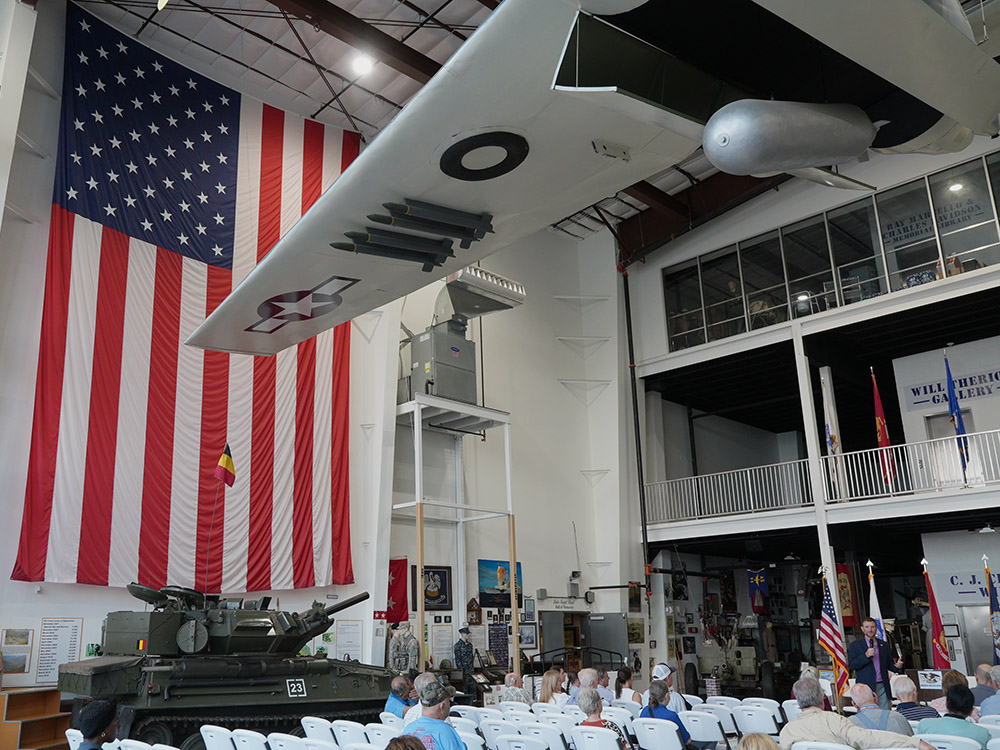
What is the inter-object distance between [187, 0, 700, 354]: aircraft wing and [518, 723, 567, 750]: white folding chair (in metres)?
3.34

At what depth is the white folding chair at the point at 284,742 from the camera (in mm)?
4722

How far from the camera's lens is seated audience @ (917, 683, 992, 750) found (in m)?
4.79

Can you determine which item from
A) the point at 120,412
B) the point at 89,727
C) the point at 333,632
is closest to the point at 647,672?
the point at 333,632

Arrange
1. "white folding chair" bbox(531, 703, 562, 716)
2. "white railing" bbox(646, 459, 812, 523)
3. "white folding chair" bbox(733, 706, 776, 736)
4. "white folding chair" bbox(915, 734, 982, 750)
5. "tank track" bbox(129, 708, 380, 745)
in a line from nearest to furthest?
"white folding chair" bbox(915, 734, 982, 750)
"white folding chair" bbox(733, 706, 776, 736)
"white folding chair" bbox(531, 703, 562, 716)
"tank track" bbox(129, 708, 380, 745)
"white railing" bbox(646, 459, 812, 523)

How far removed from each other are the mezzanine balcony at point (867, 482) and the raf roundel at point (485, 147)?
10.4 meters

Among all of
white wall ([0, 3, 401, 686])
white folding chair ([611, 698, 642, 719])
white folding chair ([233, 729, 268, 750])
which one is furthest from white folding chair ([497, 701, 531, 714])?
white wall ([0, 3, 401, 686])

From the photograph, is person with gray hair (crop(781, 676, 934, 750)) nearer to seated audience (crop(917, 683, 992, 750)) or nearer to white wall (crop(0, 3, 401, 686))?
seated audience (crop(917, 683, 992, 750))

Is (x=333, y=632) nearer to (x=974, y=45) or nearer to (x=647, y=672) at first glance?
(x=647, y=672)

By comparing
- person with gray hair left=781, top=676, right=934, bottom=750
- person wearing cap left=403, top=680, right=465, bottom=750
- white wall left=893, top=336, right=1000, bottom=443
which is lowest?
person with gray hair left=781, top=676, right=934, bottom=750

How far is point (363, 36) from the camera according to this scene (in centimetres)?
1170

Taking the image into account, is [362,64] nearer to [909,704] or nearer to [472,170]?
[472,170]

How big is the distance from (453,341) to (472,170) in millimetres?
9707

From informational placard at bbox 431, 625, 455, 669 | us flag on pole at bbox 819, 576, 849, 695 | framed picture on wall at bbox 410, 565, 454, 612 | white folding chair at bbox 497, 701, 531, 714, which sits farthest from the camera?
framed picture on wall at bbox 410, 565, 454, 612

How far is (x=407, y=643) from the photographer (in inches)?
495
